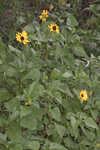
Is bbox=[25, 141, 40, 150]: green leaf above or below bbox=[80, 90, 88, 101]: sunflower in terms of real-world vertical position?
below

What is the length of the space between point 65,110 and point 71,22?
2.05ft

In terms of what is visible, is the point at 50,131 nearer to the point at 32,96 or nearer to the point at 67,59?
the point at 32,96

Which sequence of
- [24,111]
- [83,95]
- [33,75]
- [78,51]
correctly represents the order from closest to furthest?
[24,111]
[33,75]
[83,95]
[78,51]

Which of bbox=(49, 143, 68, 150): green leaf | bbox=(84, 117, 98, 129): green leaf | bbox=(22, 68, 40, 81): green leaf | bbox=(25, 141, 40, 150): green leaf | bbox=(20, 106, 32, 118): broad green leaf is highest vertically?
bbox=(22, 68, 40, 81): green leaf

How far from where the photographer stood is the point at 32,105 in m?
1.33

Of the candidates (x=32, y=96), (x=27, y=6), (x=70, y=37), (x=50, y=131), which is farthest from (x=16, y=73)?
(x=27, y=6)

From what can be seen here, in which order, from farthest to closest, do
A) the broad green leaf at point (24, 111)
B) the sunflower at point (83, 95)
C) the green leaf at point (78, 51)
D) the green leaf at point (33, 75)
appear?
the green leaf at point (78, 51) → the sunflower at point (83, 95) → the green leaf at point (33, 75) → the broad green leaf at point (24, 111)

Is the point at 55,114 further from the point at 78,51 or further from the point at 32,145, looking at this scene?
the point at 78,51

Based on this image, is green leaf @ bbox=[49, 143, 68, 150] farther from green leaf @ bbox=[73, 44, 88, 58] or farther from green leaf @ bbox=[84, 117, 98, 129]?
green leaf @ bbox=[73, 44, 88, 58]

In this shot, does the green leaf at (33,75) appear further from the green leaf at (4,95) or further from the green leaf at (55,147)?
the green leaf at (55,147)

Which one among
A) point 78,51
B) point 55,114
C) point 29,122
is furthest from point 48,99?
point 78,51

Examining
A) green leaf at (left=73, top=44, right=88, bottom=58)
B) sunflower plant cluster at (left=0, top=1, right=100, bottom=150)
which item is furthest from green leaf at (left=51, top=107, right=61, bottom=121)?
green leaf at (left=73, top=44, right=88, bottom=58)

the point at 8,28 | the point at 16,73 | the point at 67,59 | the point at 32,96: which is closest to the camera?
the point at 32,96

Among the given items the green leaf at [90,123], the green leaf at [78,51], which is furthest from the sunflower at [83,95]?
the green leaf at [78,51]
